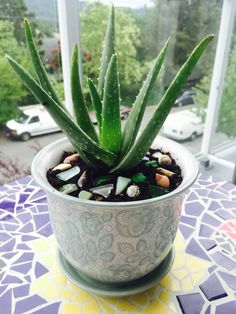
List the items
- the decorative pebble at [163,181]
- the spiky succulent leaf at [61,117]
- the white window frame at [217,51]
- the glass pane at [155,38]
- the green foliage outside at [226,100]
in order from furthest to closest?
the green foliage outside at [226,100] < the glass pane at [155,38] < the white window frame at [217,51] < the decorative pebble at [163,181] < the spiky succulent leaf at [61,117]

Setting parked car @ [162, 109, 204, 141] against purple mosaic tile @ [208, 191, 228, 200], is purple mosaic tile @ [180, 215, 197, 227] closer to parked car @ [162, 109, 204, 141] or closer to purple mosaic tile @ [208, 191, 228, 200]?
purple mosaic tile @ [208, 191, 228, 200]

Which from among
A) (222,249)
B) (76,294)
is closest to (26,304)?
(76,294)

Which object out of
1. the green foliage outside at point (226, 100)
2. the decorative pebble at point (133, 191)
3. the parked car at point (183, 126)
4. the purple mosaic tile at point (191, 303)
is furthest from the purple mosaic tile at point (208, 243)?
the green foliage outside at point (226, 100)

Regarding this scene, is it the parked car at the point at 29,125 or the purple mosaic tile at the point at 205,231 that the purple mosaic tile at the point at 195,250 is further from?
the parked car at the point at 29,125

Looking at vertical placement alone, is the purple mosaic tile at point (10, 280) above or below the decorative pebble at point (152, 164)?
below

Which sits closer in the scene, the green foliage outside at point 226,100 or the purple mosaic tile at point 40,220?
the purple mosaic tile at point 40,220

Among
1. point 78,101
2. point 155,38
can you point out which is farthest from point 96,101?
point 155,38

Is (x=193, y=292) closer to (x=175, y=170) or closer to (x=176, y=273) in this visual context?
(x=176, y=273)
